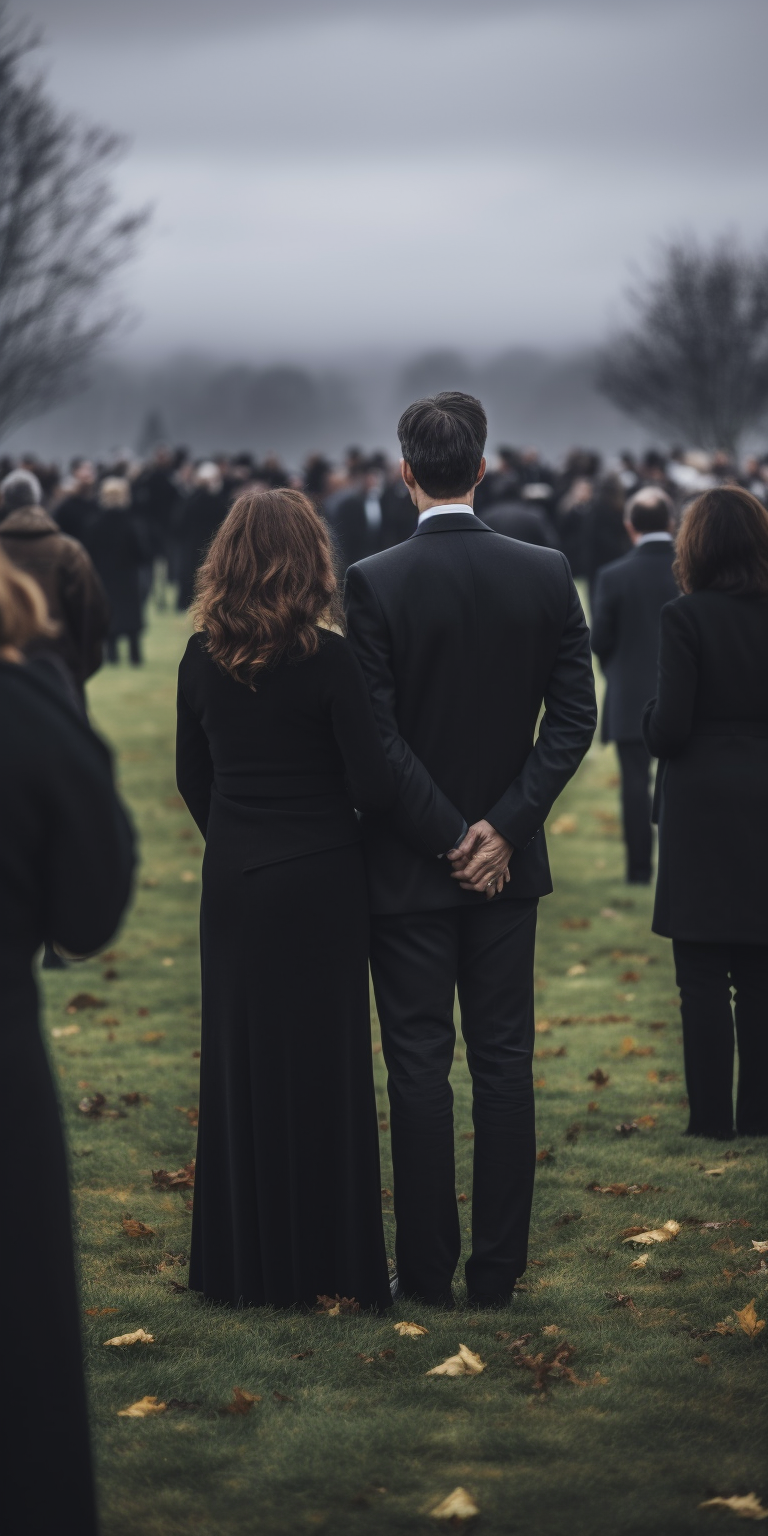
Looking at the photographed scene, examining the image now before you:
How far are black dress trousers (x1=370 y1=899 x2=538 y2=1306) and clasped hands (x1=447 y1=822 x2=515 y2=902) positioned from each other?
116 millimetres

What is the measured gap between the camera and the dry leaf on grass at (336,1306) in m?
4.28

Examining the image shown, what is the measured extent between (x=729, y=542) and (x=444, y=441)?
4.74 ft

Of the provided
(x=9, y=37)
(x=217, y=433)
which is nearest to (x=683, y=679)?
(x=9, y=37)

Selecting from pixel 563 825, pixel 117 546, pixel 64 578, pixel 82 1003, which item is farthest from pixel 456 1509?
pixel 117 546

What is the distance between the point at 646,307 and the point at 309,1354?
69996 millimetres

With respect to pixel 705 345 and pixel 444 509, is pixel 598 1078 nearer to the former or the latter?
pixel 444 509

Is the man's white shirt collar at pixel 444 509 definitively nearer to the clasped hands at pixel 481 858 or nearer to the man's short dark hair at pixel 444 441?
the man's short dark hair at pixel 444 441

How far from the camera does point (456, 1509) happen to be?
3.34m

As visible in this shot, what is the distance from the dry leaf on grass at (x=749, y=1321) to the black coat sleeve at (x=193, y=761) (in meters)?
1.81

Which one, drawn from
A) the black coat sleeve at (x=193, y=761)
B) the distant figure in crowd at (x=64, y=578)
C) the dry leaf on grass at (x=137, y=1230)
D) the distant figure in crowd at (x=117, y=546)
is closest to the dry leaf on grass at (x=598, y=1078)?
the dry leaf on grass at (x=137, y=1230)

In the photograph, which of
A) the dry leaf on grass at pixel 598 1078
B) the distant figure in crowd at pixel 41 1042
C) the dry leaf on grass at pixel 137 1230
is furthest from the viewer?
the dry leaf on grass at pixel 598 1078

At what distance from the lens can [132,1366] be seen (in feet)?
13.5

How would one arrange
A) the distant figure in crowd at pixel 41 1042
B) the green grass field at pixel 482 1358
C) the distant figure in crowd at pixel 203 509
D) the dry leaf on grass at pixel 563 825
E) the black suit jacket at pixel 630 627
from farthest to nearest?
the distant figure in crowd at pixel 203 509 → the dry leaf on grass at pixel 563 825 → the black suit jacket at pixel 630 627 → the green grass field at pixel 482 1358 → the distant figure in crowd at pixel 41 1042

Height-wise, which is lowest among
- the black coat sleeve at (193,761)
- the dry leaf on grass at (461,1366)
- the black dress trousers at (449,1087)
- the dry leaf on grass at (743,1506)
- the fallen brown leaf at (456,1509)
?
the dry leaf on grass at (461,1366)
